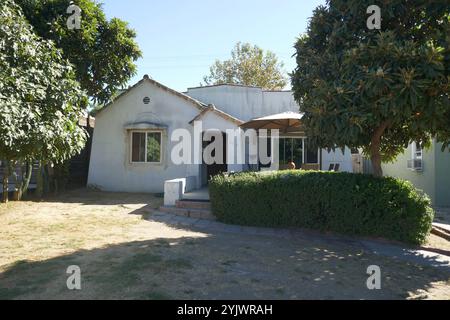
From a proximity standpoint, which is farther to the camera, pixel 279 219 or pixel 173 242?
pixel 279 219

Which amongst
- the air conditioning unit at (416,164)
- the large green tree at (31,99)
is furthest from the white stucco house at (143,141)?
the large green tree at (31,99)

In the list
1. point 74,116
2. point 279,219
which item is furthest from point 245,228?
point 74,116

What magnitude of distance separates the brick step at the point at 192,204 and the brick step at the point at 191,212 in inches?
7.3

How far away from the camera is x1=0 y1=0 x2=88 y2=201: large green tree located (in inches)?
213

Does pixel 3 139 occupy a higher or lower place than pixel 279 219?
higher

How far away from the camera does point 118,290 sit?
4.51 metres

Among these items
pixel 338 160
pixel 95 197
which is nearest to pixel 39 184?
pixel 95 197

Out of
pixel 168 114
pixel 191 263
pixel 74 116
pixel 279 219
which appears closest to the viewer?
pixel 191 263

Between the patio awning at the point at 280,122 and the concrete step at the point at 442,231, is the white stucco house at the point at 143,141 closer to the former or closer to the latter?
the patio awning at the point at 280,122

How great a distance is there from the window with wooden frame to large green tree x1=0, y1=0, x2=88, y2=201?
8154 millimetres

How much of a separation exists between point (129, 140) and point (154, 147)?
3.75 ft

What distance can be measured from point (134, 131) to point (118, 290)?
11.5 meters

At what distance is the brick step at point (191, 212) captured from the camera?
9672mm
